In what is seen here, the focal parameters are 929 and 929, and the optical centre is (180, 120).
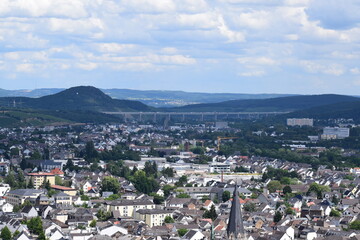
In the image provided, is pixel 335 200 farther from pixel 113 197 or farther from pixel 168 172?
pixel 168 172

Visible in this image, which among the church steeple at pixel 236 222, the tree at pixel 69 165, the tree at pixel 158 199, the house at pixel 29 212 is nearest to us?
the church steeple at pixel 236 222

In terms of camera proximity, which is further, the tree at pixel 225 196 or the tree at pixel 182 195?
the tree at pixel 225 196

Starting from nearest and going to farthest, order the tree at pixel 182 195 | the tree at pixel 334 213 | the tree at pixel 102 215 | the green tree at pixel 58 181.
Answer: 1. the tree at pixel 102 215
2. the tree at pixel 334 213
3. the tree at pixel 182 195
4. the green tree at pixel 58 181

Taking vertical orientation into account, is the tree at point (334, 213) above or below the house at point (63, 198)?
below

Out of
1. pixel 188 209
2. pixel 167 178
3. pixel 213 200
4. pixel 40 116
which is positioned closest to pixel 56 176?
pixel 167 178

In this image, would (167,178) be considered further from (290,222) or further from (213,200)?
(290,222)

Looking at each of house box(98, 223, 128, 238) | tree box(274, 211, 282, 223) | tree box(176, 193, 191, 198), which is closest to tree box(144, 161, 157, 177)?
tree box(176, 193, 191, 198)

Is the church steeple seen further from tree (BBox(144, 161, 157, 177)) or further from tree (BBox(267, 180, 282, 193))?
tree (BBox(144, 161, 157, 177))

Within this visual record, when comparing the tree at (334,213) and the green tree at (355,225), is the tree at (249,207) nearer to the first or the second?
the tree at (334,213)

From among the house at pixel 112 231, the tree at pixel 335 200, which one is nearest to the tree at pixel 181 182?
the tree at pixel 335 200

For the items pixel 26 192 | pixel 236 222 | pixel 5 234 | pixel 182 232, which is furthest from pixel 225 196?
pixel 236 222

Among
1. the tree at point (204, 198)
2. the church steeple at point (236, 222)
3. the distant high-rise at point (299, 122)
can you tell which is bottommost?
the distant high-rise at point (299, 122)
